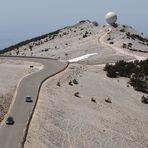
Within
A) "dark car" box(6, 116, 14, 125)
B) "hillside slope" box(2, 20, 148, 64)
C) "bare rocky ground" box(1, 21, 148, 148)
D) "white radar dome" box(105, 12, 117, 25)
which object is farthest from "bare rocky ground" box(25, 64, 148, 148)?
"white radar dome" box(105, 12, 117, 25)

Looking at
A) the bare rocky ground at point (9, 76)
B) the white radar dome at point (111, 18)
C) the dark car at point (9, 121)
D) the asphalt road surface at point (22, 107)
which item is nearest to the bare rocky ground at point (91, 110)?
the asphalt road surface at point (22, 107)

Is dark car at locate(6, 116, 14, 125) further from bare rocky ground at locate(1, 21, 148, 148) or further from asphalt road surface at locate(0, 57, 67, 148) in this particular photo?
bare rocky ground at locate(1, 21, 148, 148)

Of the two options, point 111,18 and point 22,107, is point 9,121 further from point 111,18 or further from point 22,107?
point 111,18

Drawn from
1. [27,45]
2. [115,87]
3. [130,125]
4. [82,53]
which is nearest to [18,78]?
[115,87]

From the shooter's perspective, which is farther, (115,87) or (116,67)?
(116,67)

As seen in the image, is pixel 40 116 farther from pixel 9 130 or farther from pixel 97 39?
pixel 97 39

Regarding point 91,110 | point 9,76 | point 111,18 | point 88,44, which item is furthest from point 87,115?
point 111,18

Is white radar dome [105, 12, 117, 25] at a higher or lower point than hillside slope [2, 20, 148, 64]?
higher
